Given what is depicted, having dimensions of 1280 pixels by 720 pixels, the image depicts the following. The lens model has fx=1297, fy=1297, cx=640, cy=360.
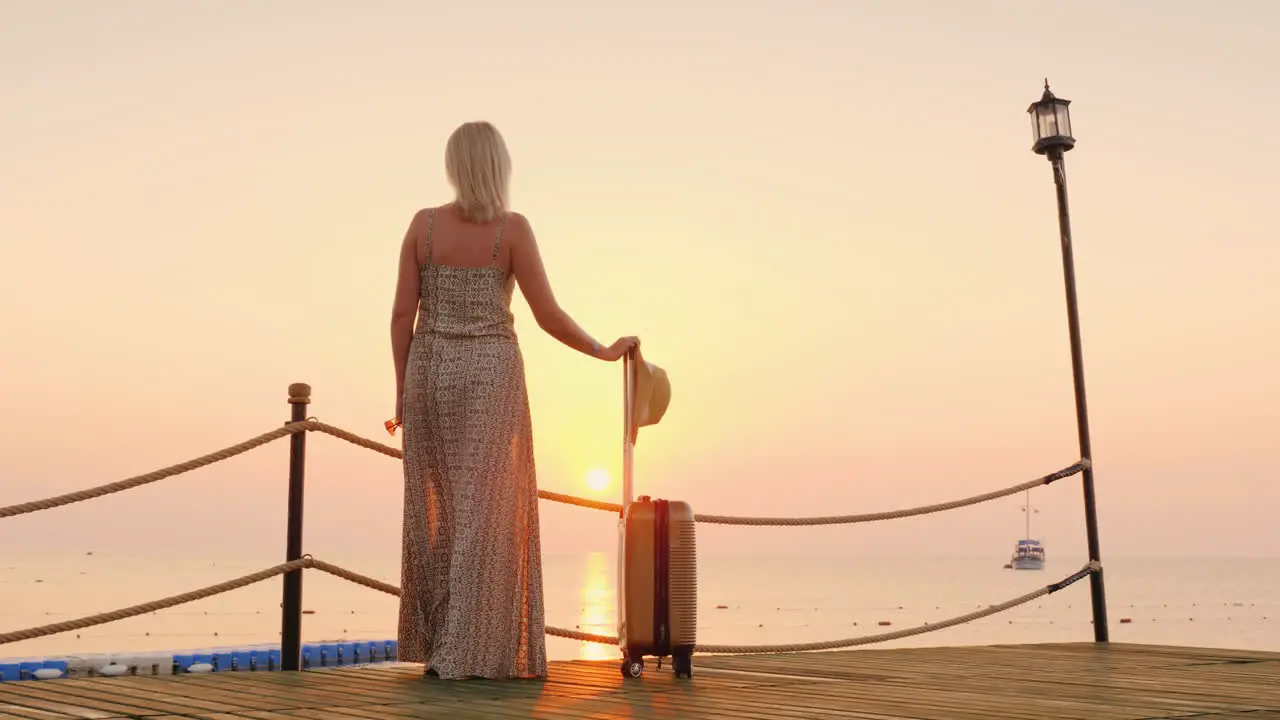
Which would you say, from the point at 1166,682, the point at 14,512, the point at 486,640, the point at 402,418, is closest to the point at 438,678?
the point at 486,640

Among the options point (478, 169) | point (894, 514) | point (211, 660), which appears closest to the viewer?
point (478, 169)

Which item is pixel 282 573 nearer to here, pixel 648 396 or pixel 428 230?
pixel 428 230

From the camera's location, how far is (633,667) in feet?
16.6

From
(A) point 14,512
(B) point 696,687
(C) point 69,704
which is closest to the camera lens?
(C) point 69,704

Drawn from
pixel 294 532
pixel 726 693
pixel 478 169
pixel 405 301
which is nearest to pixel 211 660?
pixel 294 532

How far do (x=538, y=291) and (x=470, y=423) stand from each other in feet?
1.92

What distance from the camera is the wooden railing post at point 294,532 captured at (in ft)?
18.5

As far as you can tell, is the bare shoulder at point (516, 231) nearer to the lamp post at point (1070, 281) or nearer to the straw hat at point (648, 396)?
the straw hat at point (648, 396)

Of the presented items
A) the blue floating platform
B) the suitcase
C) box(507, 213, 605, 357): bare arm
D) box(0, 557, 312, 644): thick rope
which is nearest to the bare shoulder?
box(507, 213, 605, 357): bare arm

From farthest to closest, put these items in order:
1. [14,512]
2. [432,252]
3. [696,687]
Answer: [14,512]
[432,252]
[696,687]

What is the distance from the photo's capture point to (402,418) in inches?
204

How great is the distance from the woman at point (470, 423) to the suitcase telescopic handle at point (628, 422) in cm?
8

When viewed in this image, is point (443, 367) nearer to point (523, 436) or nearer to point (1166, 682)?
point (523, 436)

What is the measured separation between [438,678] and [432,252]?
165cm
